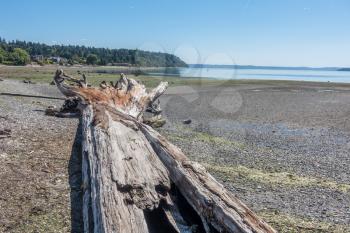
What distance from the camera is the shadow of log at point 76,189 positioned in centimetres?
→ 537

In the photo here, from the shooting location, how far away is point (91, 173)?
5844mm

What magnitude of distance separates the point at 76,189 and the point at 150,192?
1.79 metres

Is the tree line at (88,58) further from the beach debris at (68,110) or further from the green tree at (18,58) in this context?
the beach debris at (68,110)

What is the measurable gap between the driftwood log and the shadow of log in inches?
11.7

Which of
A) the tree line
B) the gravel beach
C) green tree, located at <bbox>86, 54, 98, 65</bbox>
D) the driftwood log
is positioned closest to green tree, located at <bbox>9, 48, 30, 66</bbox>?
the tree line

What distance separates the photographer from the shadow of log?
5365 millimetres

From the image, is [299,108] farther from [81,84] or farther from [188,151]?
[188,151]

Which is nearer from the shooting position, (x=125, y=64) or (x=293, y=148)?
(x=293, y=148)

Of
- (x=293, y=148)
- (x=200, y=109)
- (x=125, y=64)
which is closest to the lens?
(x=293, y=148)

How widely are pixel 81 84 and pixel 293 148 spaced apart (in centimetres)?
782

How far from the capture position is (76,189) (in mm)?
6508

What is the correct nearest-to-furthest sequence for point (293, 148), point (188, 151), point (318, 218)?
1. point (318, 218)
2. point (188, 151)
3. point (293, 148)

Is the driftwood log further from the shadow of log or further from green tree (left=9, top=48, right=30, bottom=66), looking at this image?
green tree (left=9, top=48, right=30, bottom=66)

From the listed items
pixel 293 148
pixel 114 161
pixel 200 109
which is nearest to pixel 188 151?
pixel 293 148
